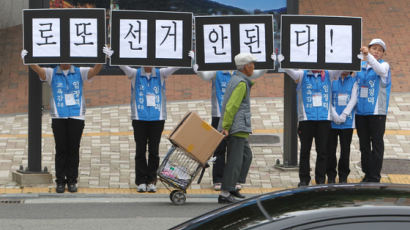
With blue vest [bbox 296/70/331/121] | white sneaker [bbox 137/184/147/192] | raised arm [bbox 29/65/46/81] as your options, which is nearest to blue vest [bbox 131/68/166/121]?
white sneaker [bbox 137/184/147/192]

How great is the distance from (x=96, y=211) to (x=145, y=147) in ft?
4.37

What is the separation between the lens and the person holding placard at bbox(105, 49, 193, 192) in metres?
9.95

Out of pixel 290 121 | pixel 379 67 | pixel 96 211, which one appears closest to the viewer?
pixel 96 211

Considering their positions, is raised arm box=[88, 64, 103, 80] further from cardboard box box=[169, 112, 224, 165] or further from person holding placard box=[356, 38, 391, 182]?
person holding placard box=[356, 38, 391, 182]

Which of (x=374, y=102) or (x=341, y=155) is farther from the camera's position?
(x=341, y=155)

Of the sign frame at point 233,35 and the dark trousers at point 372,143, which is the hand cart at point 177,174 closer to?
the sign frame at point 233,35

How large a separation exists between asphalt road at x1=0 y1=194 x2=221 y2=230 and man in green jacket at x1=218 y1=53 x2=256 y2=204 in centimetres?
33

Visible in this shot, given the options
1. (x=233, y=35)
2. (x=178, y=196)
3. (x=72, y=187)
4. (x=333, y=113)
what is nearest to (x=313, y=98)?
(x=333, y=113)

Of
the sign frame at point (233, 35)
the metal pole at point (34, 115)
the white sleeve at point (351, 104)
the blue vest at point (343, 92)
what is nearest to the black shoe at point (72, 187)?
the metal pole at point (34, 115)

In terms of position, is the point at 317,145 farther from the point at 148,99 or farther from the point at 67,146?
the point at 67,146

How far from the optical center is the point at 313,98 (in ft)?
33.0

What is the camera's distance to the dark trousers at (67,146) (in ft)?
32.7

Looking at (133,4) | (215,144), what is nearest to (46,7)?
(215,144)

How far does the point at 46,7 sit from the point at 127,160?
2.61 m
